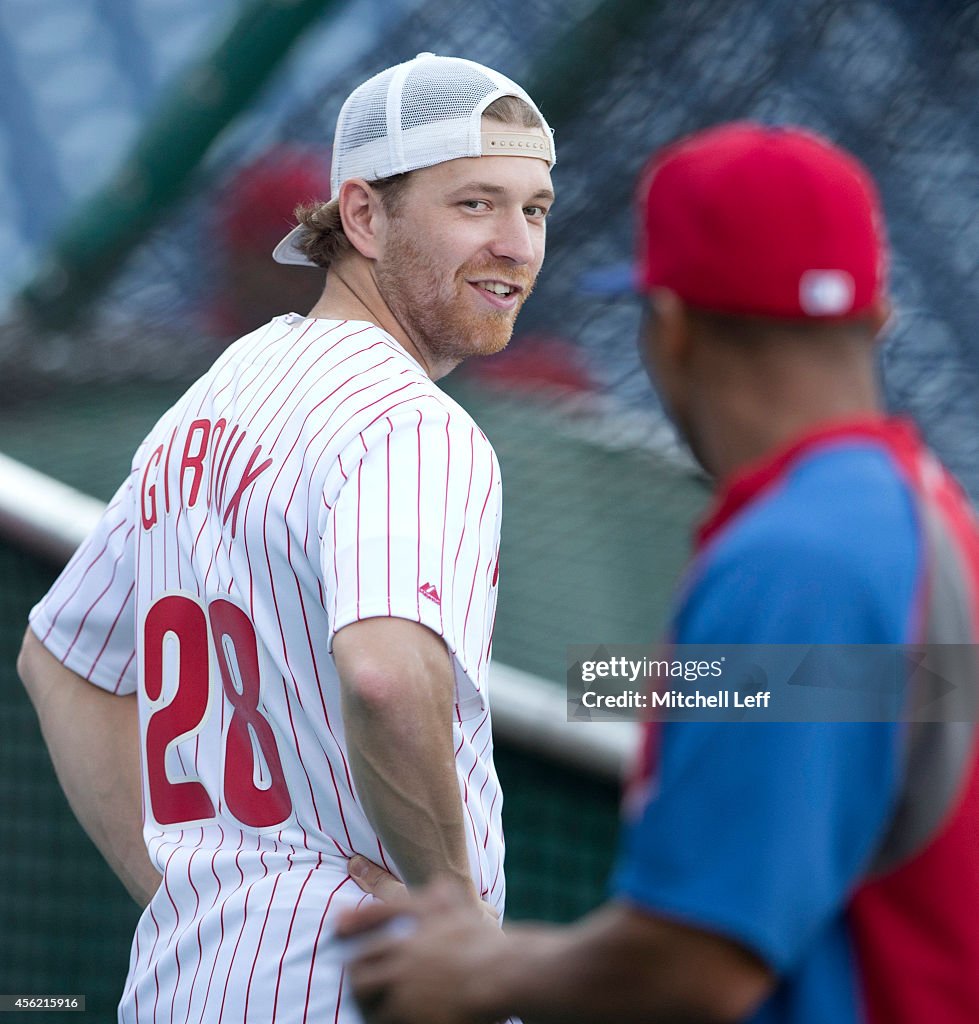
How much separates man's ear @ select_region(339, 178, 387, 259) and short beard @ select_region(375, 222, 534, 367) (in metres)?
0.03

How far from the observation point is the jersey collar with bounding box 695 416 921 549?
3.44 feet

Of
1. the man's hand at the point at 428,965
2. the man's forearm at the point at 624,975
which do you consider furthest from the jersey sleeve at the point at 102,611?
the man's forearm at the point at 624,975

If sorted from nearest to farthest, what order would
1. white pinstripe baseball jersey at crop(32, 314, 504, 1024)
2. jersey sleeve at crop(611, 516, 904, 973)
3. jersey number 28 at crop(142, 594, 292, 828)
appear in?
1. jersey sleeve at crop(611, 516, 904, 973)
2. white pinstripe baseball jersey at crop(32, 314, 504, 1024)
3. jersey number 28 at crop(142, 594, 292, 828)

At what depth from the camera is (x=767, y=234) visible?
1064 mm

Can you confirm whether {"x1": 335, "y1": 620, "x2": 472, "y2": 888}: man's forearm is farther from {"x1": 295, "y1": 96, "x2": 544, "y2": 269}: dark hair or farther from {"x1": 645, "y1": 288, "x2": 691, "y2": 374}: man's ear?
{"x1": 295, "y1": 96, "x2": 544, "y2": 269}: dark hair

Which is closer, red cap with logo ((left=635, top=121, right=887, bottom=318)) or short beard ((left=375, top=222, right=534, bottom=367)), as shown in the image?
red cap with logo ((left=635, top=121, right=887, bottom=318))

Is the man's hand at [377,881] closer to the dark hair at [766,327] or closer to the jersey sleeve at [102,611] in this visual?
the jersey sleeve at [102,611]

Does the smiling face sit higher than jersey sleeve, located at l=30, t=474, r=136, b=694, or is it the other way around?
the smiling face

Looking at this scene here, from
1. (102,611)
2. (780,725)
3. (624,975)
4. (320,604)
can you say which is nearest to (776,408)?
(780,725)

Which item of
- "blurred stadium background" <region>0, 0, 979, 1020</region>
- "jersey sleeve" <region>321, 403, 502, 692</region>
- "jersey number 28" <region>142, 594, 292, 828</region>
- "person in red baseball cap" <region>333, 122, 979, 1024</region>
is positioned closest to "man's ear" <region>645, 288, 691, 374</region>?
"person in red baseball cap" <region>333, 122, 979, 1024</region>

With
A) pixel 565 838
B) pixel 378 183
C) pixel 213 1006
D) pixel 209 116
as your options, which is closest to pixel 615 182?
pixel 209 116

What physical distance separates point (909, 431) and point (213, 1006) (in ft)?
3.28

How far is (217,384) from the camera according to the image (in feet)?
6.13

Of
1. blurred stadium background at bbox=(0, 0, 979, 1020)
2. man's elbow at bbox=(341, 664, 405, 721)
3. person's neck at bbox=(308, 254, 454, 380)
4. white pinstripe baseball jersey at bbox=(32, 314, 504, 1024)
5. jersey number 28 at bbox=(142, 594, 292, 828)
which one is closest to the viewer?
man's elbow at bbox=(341, 664, 405, 721)
